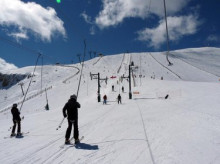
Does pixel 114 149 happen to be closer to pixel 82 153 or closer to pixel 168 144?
pixel 82 153

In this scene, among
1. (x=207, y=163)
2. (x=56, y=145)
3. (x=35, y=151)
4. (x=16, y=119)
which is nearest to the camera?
(x=207, y=163)

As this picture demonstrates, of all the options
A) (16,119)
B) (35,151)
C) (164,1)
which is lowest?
(35,151)

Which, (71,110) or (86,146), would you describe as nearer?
(86,146)

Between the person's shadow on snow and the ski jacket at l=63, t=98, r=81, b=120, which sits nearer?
the person's shadow on snow

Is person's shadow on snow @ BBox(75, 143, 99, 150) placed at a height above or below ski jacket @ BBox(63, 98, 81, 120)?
below

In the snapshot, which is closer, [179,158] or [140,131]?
[179,158]

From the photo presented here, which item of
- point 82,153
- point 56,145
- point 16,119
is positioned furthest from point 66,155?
point 16,119

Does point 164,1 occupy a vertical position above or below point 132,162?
above

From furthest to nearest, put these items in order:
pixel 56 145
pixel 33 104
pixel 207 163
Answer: pixel 33 104 < pixel 56 145 < pixel 207 163

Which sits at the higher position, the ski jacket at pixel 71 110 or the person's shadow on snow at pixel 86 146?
the ski jacket at pixel 71 110

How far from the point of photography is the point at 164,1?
24.6 feet

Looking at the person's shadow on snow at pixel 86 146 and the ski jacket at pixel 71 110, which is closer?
the person's shadow on snow at pixel 86 146

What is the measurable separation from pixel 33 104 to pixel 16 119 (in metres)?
39.6

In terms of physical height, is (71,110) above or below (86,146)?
above
